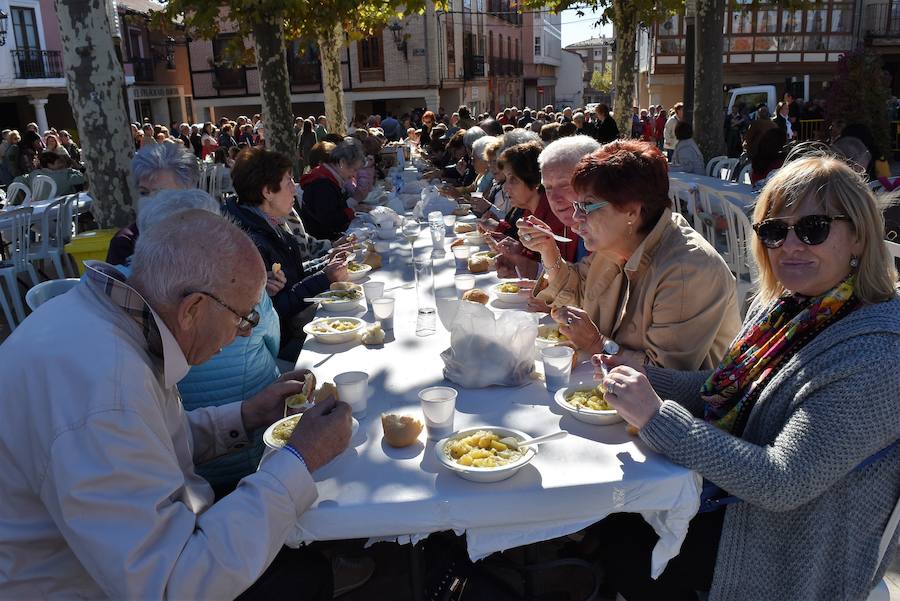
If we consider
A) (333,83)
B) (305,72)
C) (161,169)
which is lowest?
(161,169)

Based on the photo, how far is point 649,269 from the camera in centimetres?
247

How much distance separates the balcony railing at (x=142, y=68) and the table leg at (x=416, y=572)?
3566 centimetres

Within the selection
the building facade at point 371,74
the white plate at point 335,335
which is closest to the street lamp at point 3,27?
the building facade at point 371,74

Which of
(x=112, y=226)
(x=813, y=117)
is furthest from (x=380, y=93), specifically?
(x=112, y=226)

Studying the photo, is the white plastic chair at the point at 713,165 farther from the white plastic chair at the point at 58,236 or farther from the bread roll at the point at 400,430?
the bread roll at the point at 400,430

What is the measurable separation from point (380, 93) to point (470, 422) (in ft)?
105

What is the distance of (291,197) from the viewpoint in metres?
4.19

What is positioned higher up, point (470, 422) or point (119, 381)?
point (119, 381)

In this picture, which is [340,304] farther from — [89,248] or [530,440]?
[89,248]

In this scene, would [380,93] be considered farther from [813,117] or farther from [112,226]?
[112,226]

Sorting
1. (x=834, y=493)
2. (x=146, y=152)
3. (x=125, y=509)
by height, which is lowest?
(x=834, y=493)

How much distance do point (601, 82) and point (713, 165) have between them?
247 ft

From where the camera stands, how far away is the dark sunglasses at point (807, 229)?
1721mm

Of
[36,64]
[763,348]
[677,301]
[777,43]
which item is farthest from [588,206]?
[777,43]
